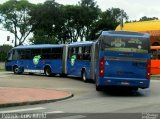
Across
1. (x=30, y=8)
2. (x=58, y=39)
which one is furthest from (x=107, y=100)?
(x=30, y=8)

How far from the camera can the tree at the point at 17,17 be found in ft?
328

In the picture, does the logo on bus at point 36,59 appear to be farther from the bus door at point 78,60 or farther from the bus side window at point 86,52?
the bus side window at point 86,52

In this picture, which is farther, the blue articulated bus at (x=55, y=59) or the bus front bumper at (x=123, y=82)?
the blue articulated bus at (x=55, y=59)

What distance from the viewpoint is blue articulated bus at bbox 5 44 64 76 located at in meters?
36.0

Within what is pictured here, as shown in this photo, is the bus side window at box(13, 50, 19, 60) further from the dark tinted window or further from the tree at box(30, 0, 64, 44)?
the tree at box(30, 0, 64, 44)

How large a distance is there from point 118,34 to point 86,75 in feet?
31.9

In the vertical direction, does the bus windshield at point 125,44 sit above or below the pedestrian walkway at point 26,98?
above

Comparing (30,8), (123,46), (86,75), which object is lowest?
(86,75)

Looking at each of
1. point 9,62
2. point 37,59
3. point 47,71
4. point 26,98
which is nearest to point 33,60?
point 37,59

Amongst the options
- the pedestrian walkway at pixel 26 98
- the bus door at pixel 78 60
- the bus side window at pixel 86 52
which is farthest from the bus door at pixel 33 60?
the pedestrian walkway at pixel 26 98

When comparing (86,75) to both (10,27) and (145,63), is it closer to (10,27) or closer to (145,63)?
(145,63)

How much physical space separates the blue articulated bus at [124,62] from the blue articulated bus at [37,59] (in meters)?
15.3

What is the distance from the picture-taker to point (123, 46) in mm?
20156

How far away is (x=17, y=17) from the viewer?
4031 inches
